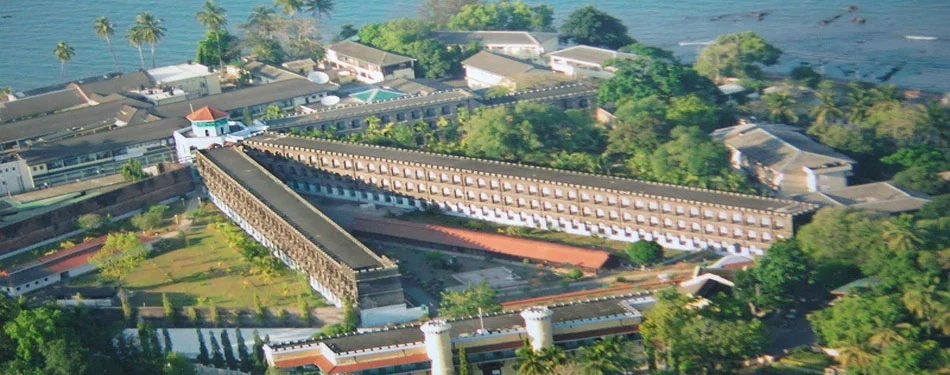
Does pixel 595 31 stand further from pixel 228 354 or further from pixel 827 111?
pixel 228 354

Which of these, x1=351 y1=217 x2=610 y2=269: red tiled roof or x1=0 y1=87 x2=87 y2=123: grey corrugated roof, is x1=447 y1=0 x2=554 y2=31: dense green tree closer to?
x1=0 y1=87 x2=87 y2=123: grey corrugated roof

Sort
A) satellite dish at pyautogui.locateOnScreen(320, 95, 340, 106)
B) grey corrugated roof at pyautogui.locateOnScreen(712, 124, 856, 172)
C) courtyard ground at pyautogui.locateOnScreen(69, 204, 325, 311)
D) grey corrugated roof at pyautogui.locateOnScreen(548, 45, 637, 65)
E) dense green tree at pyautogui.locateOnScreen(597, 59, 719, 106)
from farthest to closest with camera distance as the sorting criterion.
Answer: grey corrugated roof at pyautogui.locateOnScreen(548, 45, 637, 65) < satellite dish at pyautogui.locateOnScreen(320, 95, 340, 106) < dense green tree at pyautogui.locateOnScreen(597, 59, 719, 106) < grey corrugated roof at pyautogui.locateOnScreen(712, 124, 856, 172) < courtyard ground at pyautogui.locateOnScreen(69, 204, 325, 311)

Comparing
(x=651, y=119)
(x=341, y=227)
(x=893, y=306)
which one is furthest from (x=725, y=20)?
(x=893, y=306)

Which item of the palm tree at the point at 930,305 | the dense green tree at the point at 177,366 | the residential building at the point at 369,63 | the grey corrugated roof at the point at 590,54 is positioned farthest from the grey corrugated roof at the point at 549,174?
the dense green tree at the point at 177,366

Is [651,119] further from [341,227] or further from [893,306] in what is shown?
[893,306]

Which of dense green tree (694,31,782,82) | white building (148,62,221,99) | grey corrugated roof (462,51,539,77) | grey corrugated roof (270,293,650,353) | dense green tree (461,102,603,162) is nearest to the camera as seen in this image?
grey corrugated roof (270,293,650,353)

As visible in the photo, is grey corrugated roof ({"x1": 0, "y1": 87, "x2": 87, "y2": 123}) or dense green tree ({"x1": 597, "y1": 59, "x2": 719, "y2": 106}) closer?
dense green tree ({"x1": 597, "y1": 59, "x2": 719, "y2": 106})

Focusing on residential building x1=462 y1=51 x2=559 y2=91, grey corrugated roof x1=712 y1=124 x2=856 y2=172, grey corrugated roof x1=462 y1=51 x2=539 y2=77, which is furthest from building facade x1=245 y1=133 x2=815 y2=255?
grey corrugated roof x1=462 y1=51 x2=539 y2=77
